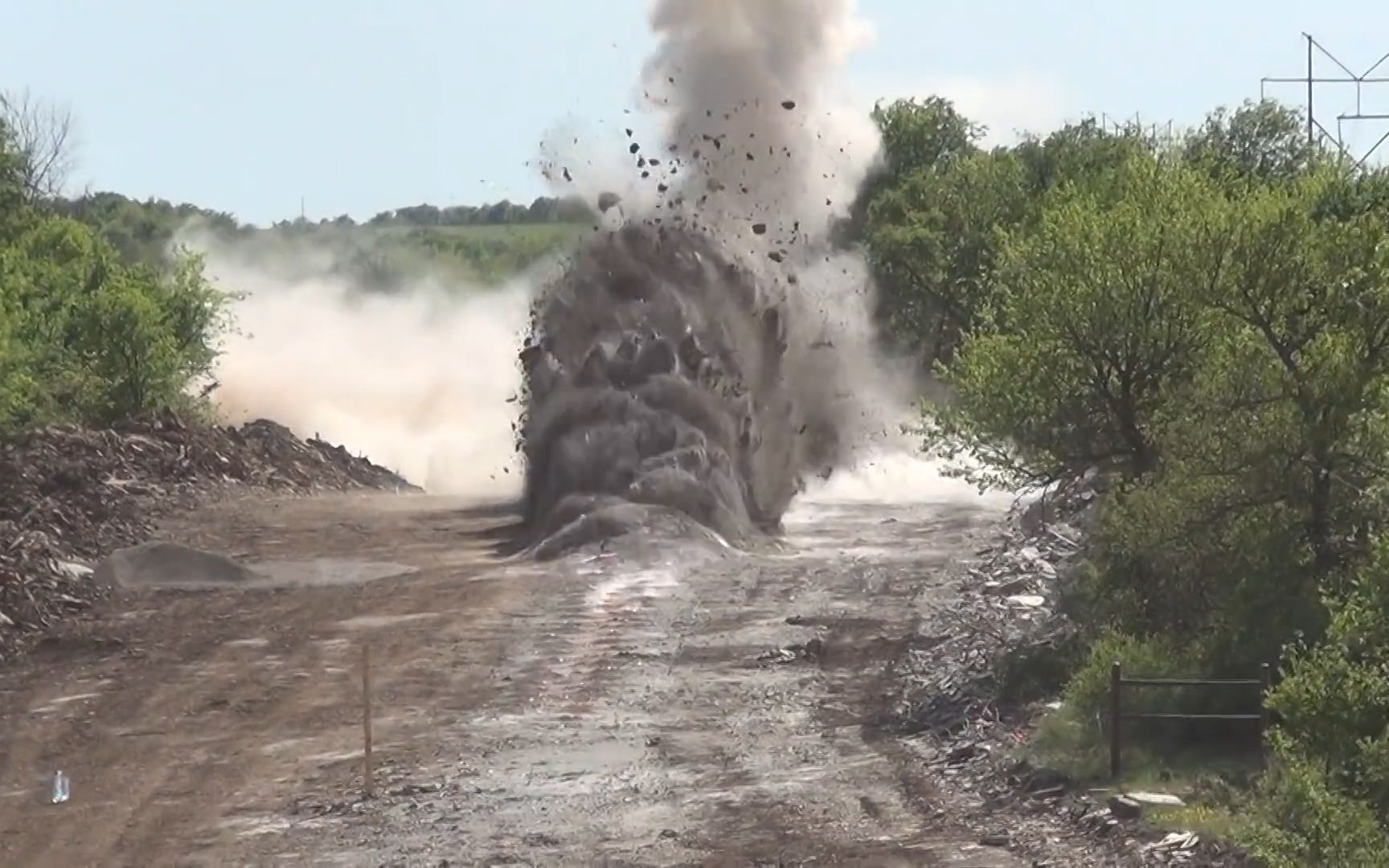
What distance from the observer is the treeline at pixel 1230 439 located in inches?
787

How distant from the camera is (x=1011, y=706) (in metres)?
29.7

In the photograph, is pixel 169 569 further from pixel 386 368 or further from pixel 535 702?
pixel 386 368

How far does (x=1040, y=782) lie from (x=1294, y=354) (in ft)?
21.6

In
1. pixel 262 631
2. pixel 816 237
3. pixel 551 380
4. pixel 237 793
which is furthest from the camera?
pixel 816 237

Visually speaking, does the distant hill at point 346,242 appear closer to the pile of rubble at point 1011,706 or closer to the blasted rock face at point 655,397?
the blasted rock face at point 655,397

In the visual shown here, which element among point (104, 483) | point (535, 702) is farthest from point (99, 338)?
point (535, 702)

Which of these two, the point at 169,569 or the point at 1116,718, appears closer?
the point at 1116,718

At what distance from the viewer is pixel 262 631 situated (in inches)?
1532

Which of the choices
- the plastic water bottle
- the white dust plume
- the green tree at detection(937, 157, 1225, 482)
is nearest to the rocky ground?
the plastic water bottle

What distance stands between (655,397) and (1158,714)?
89.6 ft

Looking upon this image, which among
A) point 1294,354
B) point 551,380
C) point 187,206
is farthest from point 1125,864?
point 187,206

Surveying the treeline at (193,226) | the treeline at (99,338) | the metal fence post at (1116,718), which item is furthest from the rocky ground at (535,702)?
the treeline at (193,226)

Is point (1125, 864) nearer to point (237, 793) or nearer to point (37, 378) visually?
point (237, 793)

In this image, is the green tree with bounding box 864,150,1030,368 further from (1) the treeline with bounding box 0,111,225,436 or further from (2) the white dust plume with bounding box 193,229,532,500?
(1) the treeline with bounding box 0,111,225,436
